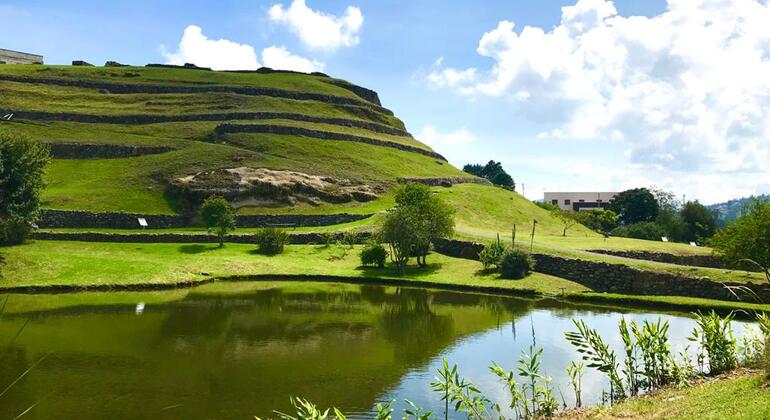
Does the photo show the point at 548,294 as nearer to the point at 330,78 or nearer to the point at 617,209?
the point at 617,209

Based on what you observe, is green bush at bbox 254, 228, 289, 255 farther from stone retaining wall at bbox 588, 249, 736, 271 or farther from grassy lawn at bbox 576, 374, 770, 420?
grassy lawn at bbox 576, 374, 770, 420

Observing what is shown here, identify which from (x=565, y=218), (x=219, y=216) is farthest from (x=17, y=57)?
(x=565, y=218)

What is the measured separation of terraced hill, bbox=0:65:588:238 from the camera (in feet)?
271

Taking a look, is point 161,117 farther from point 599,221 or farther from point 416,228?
point 599,221

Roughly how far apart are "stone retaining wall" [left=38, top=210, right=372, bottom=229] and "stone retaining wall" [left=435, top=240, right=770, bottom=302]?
35.9 metres

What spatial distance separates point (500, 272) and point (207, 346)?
3104 cm

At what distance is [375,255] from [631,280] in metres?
25.1

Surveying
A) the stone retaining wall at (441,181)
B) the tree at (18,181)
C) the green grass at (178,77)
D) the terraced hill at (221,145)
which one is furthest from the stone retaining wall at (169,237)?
the green grass at (178,77)

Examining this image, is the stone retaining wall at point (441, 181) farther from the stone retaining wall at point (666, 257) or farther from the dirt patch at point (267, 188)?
the stone retaining wall at point (666, 257)

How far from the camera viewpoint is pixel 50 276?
46.6 meters

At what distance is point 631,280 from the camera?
44406 mm

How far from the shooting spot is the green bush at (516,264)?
1951 inches

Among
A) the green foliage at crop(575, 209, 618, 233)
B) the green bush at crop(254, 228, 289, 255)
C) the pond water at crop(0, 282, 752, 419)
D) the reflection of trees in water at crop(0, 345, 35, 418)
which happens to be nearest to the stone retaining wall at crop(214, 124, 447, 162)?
the green foliage at crop(575, 209, 618, 233)

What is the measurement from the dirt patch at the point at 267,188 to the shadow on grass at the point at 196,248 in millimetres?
17763
